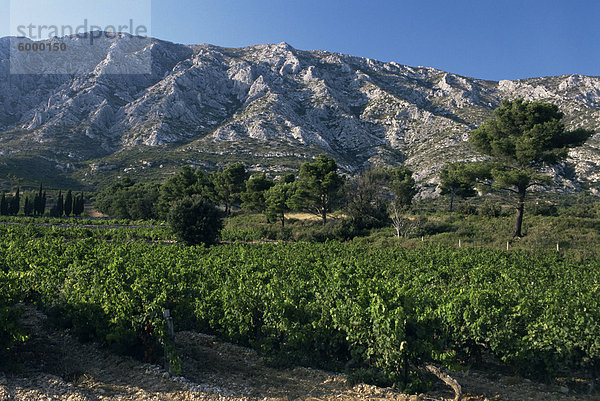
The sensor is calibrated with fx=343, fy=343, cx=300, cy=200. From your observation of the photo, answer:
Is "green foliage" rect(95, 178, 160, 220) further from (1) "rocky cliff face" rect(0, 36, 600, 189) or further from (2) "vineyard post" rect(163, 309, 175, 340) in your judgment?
(2) "vineyard post" rect(163, 309, 175, 340)

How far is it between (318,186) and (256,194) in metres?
13.0

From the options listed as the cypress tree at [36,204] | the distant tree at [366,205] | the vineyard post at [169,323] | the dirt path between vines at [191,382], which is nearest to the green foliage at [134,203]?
the cypress tree at [36,204]

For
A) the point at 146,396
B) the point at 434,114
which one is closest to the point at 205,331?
the point at 146,396

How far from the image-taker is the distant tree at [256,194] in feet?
164

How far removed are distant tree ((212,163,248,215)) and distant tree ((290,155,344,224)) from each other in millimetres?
16630

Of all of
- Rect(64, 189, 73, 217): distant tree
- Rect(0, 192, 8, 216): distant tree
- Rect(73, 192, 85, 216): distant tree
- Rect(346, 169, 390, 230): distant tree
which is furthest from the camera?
Rect(73, 192, 85, 216): distant tree

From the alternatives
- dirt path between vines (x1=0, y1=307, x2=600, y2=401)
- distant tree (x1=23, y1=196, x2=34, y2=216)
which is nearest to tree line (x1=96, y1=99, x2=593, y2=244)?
distant tree (x1=23, y1=196, x2=34, y2=216)

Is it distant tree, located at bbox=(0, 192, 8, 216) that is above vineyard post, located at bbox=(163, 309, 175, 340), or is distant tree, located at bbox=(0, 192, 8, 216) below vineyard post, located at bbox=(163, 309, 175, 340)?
above

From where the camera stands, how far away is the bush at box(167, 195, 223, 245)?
28.3 metres

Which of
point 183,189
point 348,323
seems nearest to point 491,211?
point 348,323

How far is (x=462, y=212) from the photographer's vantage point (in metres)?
39.5

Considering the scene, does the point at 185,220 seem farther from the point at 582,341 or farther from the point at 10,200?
the point at 10,200

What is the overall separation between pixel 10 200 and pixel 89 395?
77950 mm

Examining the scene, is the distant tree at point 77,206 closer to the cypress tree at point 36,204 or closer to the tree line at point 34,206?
the tree line at point 34,206
